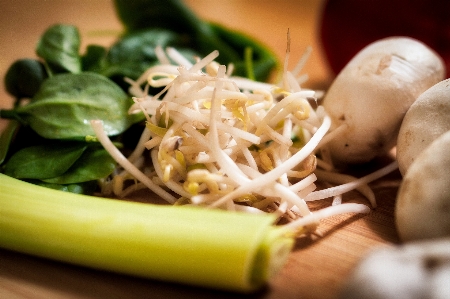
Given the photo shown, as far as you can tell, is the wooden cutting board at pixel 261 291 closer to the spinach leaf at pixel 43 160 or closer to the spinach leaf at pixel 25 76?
the spinach leaf at pixel 43 160

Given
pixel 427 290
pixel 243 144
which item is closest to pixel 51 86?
pixel 243 144

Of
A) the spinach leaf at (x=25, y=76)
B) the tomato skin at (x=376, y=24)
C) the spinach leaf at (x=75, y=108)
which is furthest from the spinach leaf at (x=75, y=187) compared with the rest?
the tomato skin at (x=376, y=24)

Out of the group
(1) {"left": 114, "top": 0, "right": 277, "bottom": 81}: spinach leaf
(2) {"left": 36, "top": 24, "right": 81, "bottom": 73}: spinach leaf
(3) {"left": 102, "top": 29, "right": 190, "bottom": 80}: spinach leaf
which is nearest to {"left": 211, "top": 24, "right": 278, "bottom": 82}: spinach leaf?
(1) {"left": 114, "top": 0, "right": 277, "bottom": 81}: spinach leaf

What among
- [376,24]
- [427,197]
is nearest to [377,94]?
[427,197]

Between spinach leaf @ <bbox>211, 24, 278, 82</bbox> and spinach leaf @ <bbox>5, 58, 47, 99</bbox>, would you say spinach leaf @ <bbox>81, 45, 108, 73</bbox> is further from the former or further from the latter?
spinach leaf @ <bbox>211, 24, 278, 82</bbox>

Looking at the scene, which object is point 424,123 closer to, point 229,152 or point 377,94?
point 377,94

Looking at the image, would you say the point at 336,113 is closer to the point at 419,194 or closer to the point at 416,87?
the point at 416,87
